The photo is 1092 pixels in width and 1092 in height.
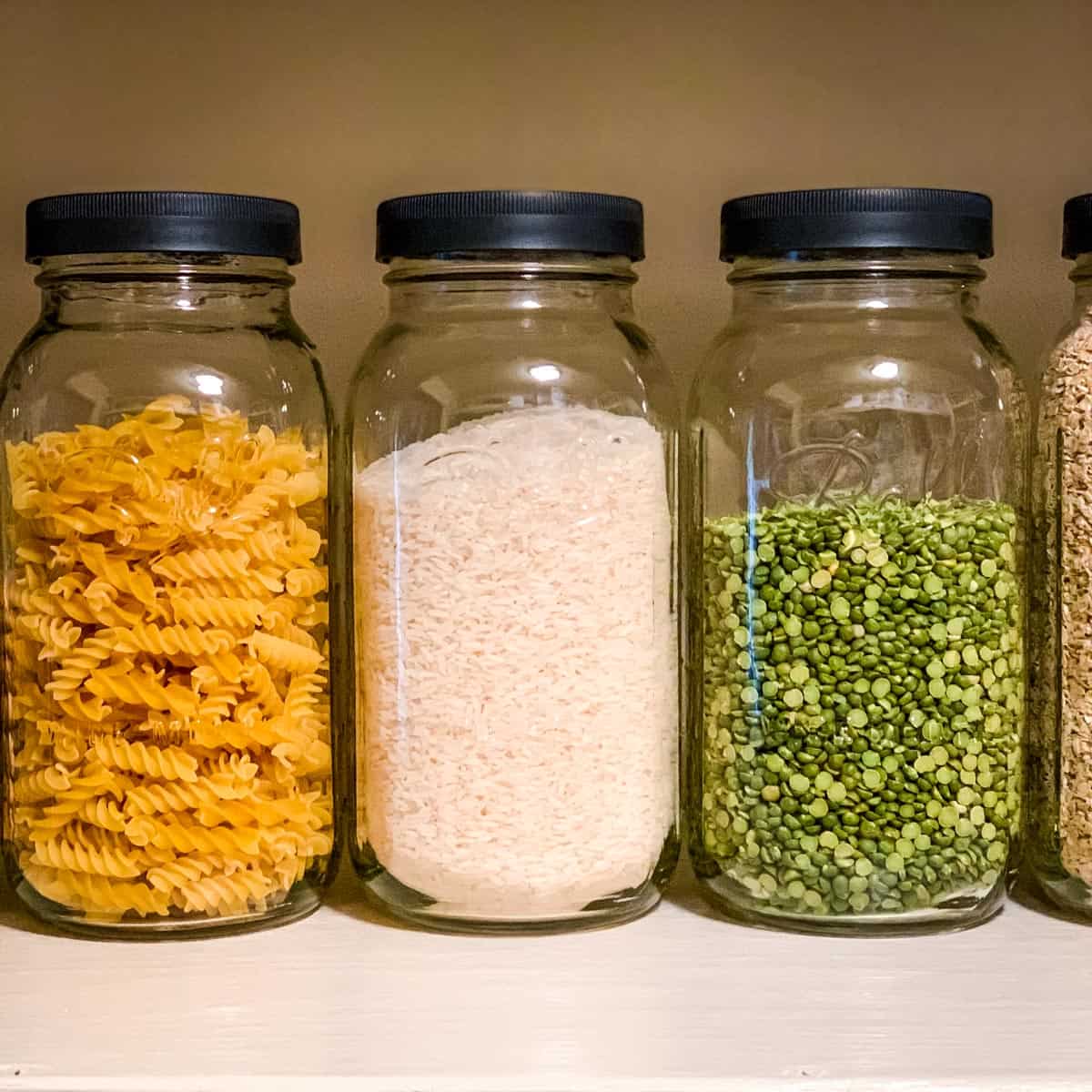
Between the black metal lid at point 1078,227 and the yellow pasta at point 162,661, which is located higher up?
the black metal lid at point 1078,227

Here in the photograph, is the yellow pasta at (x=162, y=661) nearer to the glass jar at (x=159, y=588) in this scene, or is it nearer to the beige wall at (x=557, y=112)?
Result: the glass jar at (x=159, y=588)

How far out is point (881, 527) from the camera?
768mm

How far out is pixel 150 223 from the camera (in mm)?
746

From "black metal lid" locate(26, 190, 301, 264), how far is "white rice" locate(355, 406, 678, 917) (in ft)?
0.44

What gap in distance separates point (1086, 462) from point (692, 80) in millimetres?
355

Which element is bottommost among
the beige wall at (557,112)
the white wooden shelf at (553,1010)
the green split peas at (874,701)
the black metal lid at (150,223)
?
the white wooden shelf at (553,1010)

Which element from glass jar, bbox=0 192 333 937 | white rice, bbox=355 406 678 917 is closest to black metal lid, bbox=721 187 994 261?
white rice, bbox=355 406 678 917

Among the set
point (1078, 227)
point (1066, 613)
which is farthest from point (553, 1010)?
point (1078, 227)

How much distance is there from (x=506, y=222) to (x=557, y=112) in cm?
25

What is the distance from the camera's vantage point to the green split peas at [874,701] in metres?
0.77

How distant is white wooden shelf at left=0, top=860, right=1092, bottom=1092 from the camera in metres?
Result: 0.61

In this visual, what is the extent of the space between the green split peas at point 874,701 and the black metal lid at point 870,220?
13 cm

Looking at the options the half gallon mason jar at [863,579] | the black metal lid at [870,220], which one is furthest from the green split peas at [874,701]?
the black metal lid at [870,220]

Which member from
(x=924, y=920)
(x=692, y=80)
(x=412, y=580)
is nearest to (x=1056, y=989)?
(x=924, y=920)
